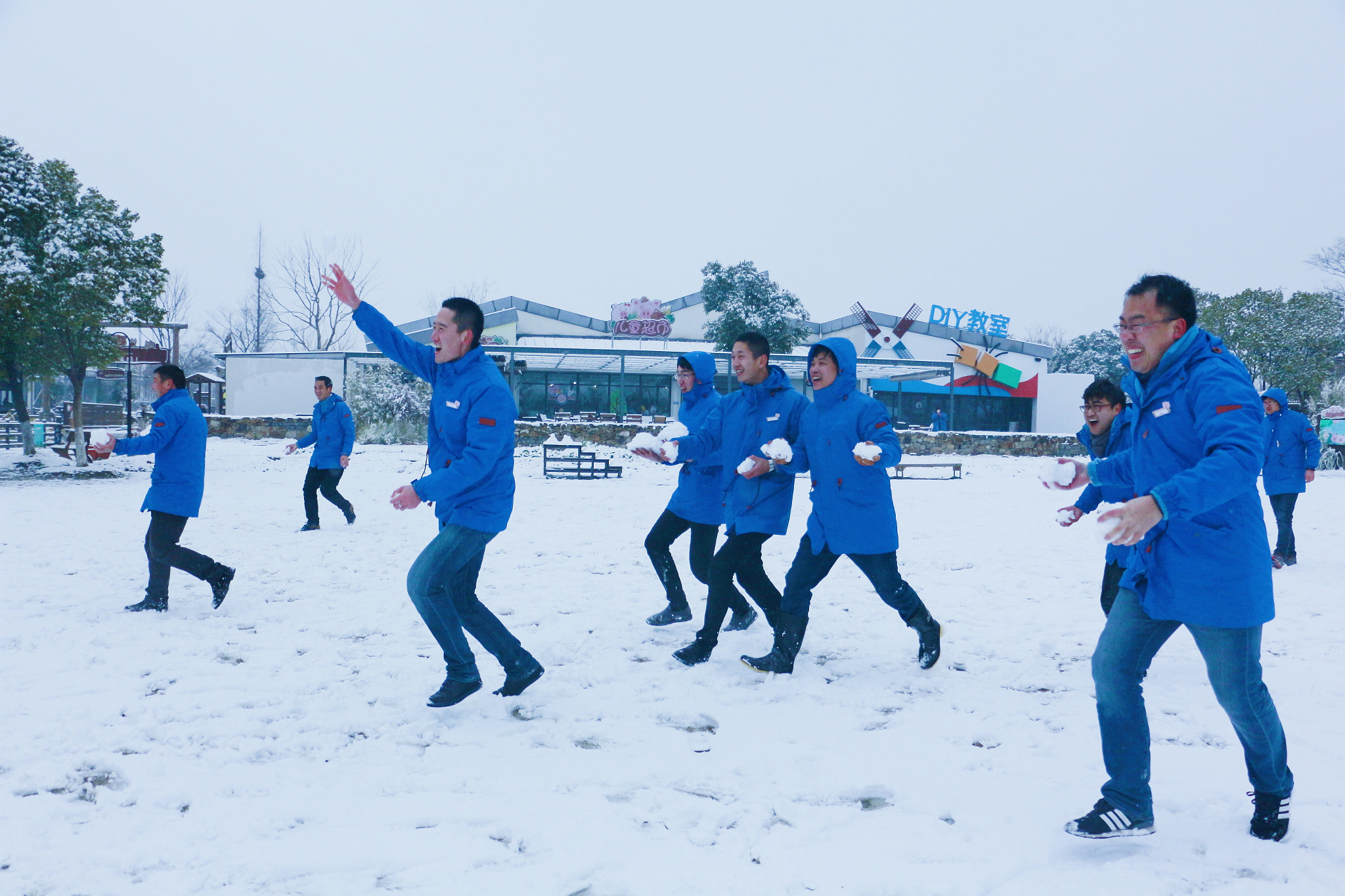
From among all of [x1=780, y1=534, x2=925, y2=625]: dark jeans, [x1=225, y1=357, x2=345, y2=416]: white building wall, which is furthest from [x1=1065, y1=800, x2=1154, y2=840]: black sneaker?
[x1=225, y1=357, x2=345, y2=416]: white building wall

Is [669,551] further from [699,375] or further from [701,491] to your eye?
[699,375]

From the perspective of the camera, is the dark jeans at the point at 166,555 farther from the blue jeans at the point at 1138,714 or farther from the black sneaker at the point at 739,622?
the blue jeans at the point at 1138,714

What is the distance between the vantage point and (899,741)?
11.5 feet

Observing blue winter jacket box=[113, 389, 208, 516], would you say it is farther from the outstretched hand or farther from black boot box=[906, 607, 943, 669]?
black boot box=[906, 607, 943, 669]

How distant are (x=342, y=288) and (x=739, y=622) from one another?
10.3ft

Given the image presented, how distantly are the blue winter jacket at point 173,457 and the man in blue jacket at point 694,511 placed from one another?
3.08 m

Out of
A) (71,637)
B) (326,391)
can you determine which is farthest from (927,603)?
(326,391)

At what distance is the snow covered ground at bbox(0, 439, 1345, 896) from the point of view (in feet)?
8.19

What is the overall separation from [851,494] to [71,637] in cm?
470

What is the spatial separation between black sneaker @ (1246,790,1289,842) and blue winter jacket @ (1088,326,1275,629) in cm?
69

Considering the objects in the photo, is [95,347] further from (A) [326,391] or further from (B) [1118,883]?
(B) [1118,883]

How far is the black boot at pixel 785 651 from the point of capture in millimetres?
4355

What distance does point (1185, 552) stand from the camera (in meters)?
2.43

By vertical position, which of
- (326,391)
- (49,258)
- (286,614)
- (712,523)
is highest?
(49,258)
